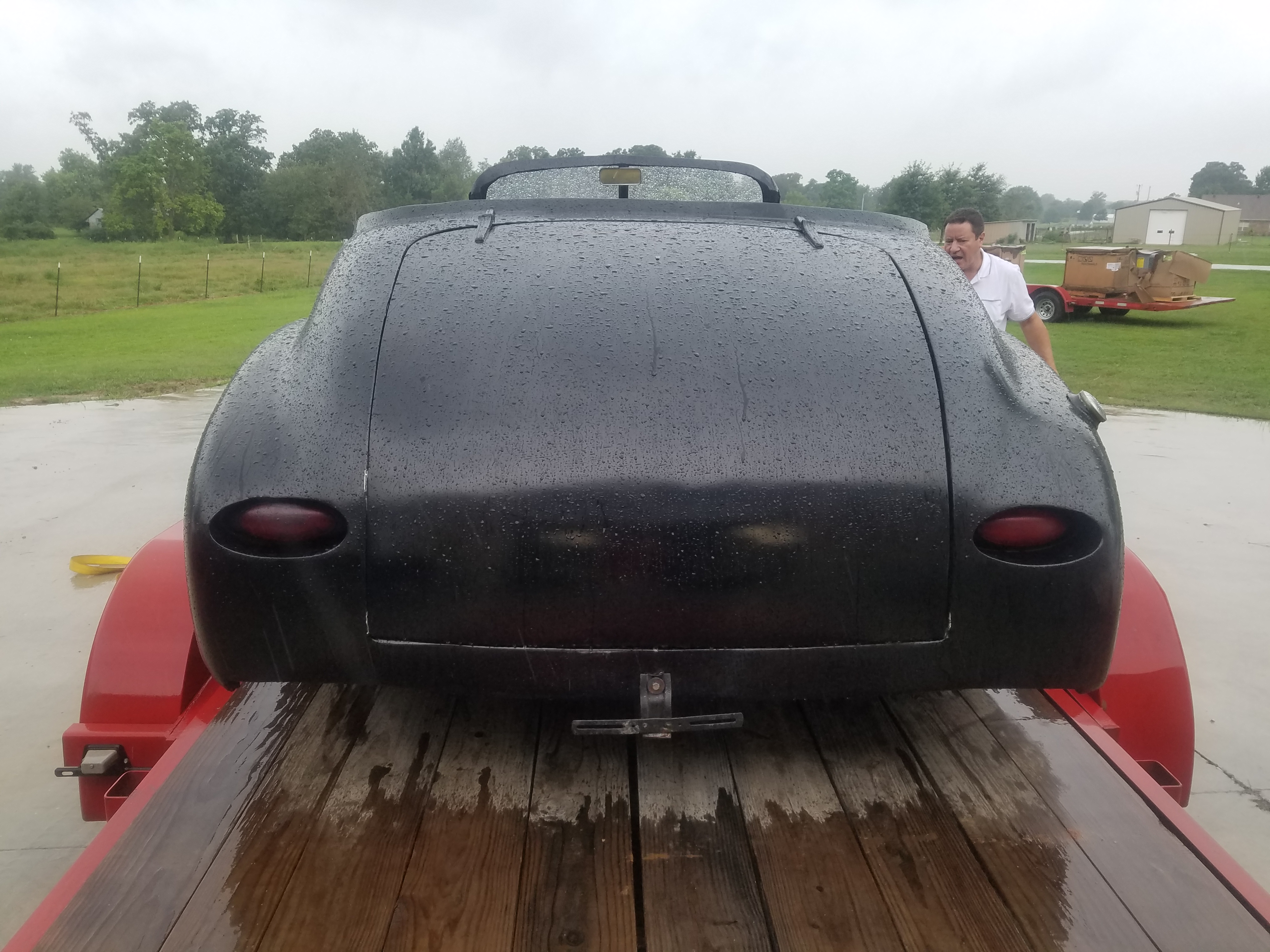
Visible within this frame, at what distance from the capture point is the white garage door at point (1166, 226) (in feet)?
259

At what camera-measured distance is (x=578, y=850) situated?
1.75 m

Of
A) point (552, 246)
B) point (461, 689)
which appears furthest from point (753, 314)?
point (461, 689)

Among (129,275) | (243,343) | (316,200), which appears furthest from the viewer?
(316,200)

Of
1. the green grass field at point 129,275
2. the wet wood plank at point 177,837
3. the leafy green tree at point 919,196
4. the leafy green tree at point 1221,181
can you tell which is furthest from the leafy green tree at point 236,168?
the leafy green tree at point 1221,181

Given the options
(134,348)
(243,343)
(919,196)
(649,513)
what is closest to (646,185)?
(649,513)

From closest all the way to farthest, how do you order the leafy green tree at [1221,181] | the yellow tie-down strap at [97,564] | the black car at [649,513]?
the black car at [649,513] → the yellow tie-down strap at [97,564] → the leafy green tree at [1221,181]

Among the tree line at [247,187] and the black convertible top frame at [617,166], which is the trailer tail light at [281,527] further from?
the tree line at [247,187]

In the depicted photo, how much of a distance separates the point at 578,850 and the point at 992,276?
4.36m

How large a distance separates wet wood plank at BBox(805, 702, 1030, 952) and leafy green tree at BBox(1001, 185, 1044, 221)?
74626 mm

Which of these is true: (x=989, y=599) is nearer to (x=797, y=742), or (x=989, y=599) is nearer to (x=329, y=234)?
(x=797, y=742)

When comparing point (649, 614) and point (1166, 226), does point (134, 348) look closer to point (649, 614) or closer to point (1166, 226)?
point (649, 614)

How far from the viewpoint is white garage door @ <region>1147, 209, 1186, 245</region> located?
259 ft

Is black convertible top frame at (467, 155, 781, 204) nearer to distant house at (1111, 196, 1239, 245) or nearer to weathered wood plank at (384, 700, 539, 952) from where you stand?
weathered wood plank at (384, 700, 539, 952)

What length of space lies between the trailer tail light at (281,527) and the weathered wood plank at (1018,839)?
1281 millimetres
